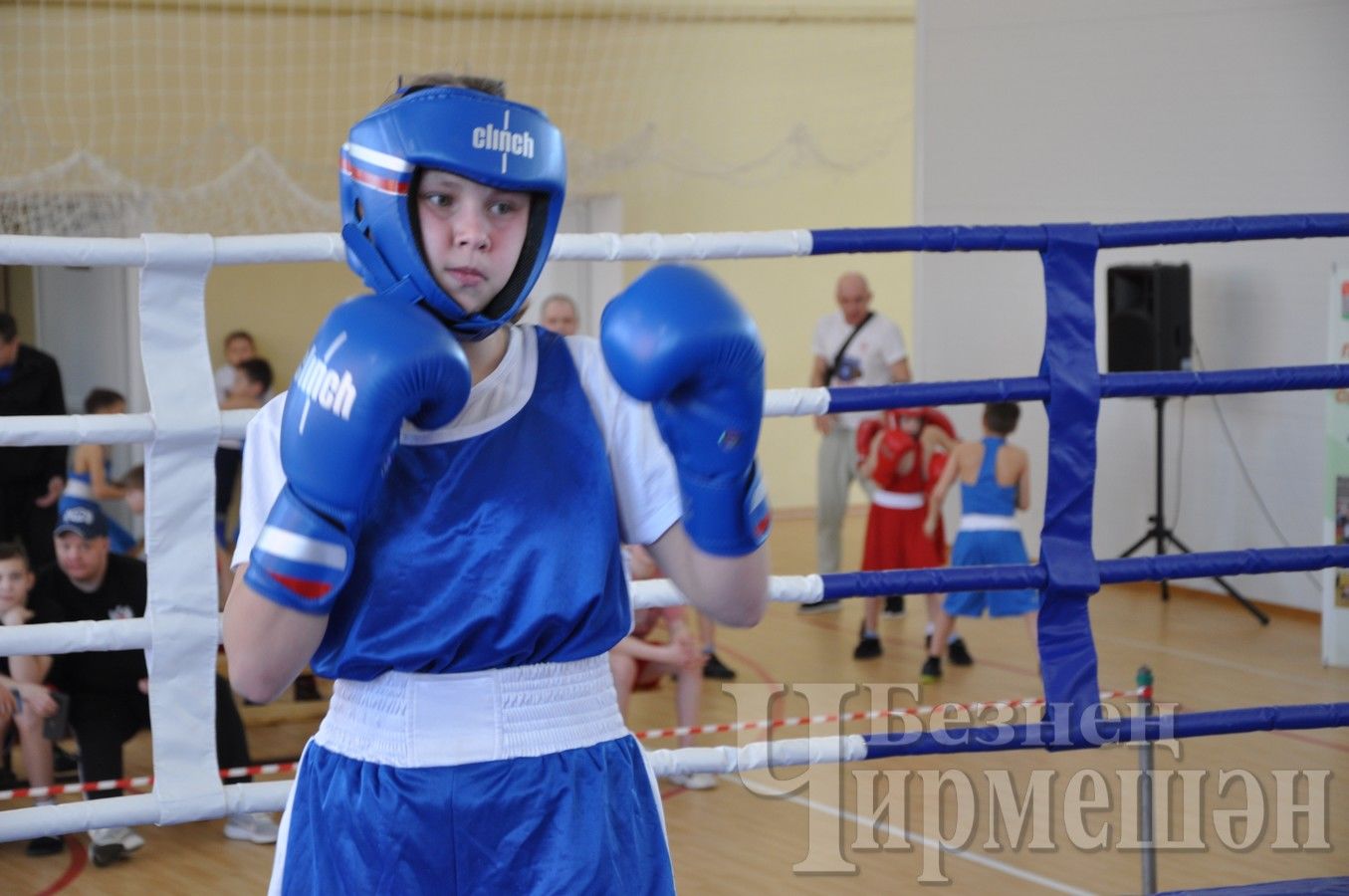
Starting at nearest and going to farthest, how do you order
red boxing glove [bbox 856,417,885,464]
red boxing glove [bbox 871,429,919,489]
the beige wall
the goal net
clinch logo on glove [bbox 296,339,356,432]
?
clinch logo on glove [bbox 296,339,356,432], red boxing glove [bbox 871,429,919,489], red boxing glove [bbox 856,417,885,464], the goal net, the beige wall

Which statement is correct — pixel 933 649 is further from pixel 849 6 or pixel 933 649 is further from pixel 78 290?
pixel 78 290

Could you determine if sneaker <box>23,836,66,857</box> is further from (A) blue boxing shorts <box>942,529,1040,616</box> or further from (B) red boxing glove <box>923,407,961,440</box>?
(B) red boxing glove <box>923,407,961,440</box>

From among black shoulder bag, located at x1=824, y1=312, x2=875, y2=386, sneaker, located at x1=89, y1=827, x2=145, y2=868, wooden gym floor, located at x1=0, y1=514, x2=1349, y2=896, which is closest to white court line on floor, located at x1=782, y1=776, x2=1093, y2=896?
wooden gym floor, located at x1=0, y1=514, x2=1349, y2=896

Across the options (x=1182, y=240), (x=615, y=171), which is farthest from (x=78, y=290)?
(x=1182, y=240)

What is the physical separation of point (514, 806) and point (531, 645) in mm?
156

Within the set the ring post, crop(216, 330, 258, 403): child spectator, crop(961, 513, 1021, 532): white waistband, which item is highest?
crop(216, 330, 258, 403): child spectator

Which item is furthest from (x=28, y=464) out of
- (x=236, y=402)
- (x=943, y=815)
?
(x=943, y=815)

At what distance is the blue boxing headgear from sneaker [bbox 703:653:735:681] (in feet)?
14.0

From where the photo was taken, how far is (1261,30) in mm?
7234

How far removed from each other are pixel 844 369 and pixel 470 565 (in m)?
5.68

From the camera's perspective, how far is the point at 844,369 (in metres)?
7.11

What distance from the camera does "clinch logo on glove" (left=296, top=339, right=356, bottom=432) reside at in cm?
139

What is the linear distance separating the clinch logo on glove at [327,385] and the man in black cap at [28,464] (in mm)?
5074

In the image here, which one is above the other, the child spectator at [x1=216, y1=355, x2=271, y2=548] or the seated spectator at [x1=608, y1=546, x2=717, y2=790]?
the child spectator at [x1=216, y1=355, x2=271, y2=548]
